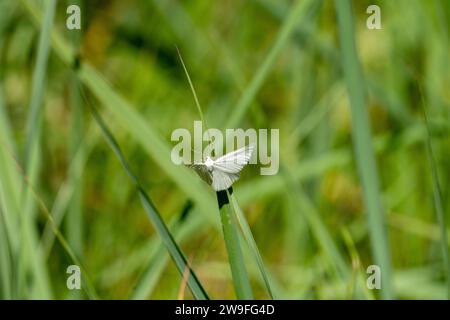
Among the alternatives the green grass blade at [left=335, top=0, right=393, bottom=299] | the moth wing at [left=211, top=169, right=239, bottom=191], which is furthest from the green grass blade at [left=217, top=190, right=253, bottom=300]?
the green grass blade at [left=335, top=0, right=393, bottom=299]

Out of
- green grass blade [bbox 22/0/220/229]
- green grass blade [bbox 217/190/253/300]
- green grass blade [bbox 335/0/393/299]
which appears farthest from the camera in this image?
green grass blade [bbox 22/0/220/229]

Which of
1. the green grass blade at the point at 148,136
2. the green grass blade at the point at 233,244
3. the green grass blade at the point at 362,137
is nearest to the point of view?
the green grass blade at the point at 233,244

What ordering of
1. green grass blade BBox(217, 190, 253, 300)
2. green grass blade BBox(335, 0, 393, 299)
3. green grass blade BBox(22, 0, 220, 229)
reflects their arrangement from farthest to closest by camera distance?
green grass blade BBox(22, 0, 220, 229) → green grass blade BBox(335, 0, 393, 299) → green grass blade BBox(217, 190, 253, 300)

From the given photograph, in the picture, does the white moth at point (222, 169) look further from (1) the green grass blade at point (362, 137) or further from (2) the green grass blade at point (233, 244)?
(1) the green grass blade at point (362, 137)

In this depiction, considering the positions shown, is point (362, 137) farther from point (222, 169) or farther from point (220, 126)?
point (220, 126)

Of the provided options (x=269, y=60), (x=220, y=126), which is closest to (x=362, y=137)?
(x=269, y=60)

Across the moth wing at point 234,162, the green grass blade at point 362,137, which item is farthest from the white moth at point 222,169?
the green grass blade at point 362,137

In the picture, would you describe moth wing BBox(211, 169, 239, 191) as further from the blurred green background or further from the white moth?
the blurred green background
